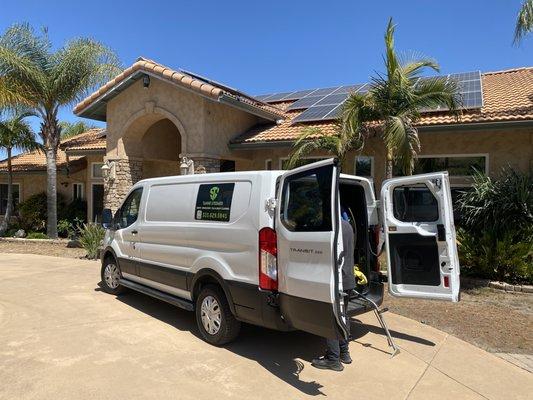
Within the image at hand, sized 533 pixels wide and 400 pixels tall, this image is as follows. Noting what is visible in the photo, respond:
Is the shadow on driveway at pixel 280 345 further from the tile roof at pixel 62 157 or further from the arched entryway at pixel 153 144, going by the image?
the tile roof at pixel 62 157

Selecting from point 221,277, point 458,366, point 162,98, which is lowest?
point 458,366

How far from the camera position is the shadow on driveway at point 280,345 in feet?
15.2

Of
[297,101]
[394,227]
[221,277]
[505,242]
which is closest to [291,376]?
[221,277]

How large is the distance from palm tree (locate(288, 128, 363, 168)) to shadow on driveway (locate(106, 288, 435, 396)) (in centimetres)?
459

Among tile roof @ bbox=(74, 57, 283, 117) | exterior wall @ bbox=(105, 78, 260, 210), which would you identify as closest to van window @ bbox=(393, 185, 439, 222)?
tile roof @ bbox=(74, 57, 283, 117)

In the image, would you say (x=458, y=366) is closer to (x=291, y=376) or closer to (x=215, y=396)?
(x=291, y=376)

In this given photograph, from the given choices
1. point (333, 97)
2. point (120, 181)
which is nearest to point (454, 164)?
point (333, 97)

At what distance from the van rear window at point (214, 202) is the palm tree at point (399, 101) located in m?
4.61

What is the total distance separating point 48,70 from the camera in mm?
15367

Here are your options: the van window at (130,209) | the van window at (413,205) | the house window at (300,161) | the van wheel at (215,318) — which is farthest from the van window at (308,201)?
the house window at (300,161)

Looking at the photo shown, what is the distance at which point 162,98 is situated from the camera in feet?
44.6

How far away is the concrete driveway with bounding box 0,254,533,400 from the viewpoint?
4227 mm

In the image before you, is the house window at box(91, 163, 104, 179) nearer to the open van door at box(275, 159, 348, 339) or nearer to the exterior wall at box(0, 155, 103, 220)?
the exterior wall at box(0, 155, 103, 220)

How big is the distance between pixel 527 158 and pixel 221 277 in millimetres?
8508
